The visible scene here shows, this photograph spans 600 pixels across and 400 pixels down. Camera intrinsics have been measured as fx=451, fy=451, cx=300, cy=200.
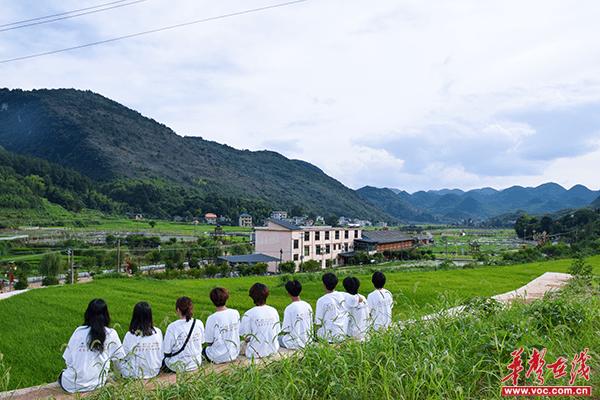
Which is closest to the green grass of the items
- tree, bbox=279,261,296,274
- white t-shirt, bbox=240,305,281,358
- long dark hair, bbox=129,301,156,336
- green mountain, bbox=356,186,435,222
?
long dark hair, bbox=129,301,156,336

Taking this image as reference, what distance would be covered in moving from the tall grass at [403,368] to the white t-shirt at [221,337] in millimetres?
1037

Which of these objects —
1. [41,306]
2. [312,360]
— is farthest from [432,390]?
[41,306]

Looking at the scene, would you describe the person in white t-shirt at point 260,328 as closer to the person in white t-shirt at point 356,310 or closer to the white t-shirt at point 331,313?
the white t-shirt at point 331,313

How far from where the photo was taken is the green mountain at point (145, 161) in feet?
273

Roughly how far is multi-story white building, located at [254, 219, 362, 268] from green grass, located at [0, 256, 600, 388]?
24533mm

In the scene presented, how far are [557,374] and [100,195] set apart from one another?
254 feet

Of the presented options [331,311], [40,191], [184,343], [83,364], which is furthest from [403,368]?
[40,191]

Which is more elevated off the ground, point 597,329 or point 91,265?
point 597,329

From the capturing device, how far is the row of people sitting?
4402mm

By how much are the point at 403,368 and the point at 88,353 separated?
3.01 meters

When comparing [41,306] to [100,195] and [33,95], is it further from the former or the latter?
[33,95]

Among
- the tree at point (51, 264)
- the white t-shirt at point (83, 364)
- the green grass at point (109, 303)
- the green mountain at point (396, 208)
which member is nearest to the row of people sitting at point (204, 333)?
the white t-shirt at point (83, 364)

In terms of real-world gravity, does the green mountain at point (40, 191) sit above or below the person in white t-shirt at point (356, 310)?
above

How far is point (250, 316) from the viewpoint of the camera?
17.5 feet
